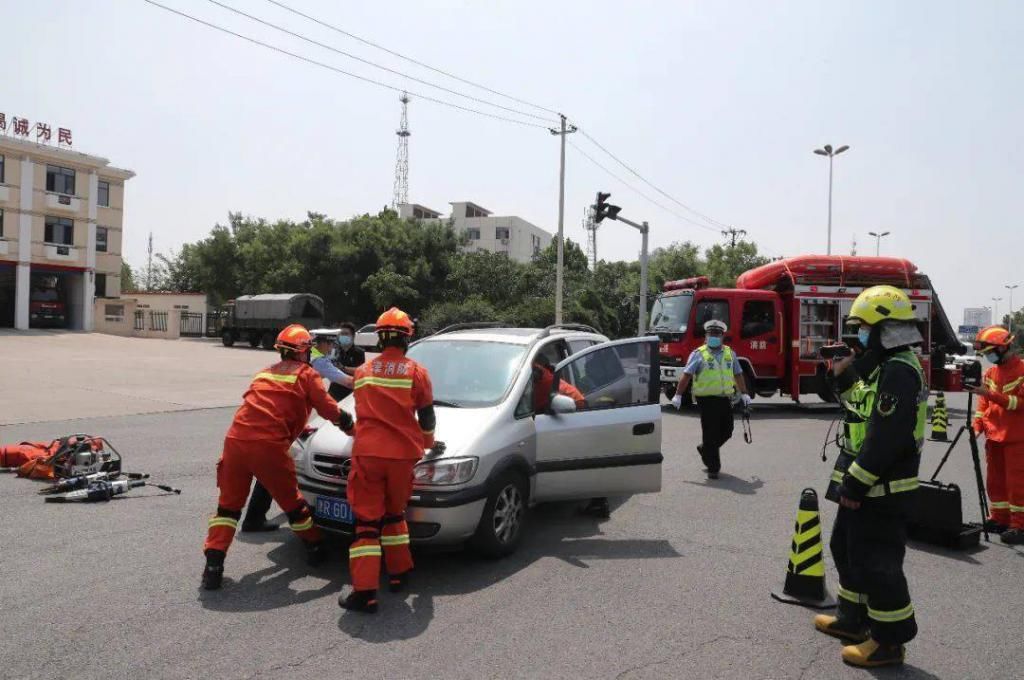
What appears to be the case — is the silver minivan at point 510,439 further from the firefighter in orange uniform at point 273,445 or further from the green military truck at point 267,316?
the green military truck at point 267,316

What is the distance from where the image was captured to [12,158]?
38938mm

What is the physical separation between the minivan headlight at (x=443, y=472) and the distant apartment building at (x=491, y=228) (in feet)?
273

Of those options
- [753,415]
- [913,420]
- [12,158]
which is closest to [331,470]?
[913,420]

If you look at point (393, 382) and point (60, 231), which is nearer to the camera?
point (393, 382)

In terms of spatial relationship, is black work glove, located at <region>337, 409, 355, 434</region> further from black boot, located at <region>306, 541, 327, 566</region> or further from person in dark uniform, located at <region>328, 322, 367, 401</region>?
person in dark uniform, located at <region>328, 322, 367, 401</region>

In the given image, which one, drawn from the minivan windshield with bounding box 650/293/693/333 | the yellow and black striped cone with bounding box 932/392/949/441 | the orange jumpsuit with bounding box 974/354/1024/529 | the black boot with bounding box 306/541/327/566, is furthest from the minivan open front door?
the minivan windshield with bounding box 650/293/693/333

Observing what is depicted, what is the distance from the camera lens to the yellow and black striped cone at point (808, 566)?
4738 mm

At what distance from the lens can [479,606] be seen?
4.57m

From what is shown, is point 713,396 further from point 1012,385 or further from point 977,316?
point 977,316

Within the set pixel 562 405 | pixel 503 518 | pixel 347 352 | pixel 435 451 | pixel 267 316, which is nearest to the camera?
pixel 435 451

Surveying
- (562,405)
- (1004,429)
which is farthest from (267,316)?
(1004,429)

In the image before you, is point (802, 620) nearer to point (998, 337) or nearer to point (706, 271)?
point (998, 337)

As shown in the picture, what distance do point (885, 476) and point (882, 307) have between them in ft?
2.87

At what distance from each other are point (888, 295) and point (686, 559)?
2581mm
